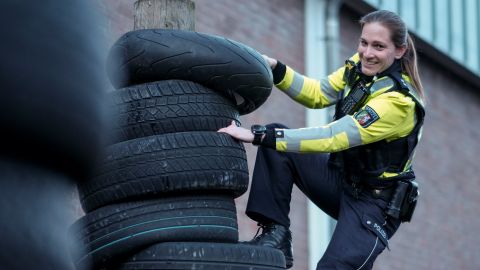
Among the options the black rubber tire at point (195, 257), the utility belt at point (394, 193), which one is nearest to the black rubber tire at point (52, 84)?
the black rubber tire at point (195, 257)

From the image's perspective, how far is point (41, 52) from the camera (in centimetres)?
146

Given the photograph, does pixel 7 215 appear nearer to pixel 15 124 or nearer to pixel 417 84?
pixel 15 124

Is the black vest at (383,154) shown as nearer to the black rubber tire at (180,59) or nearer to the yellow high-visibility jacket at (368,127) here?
the yellow high-visibility jacket at (368,127)

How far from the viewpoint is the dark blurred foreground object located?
4.71 feet

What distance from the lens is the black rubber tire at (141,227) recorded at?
4.10m

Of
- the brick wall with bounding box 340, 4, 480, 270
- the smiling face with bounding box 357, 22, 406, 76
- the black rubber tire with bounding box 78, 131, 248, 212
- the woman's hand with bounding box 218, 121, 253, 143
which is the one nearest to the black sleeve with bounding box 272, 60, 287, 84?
the smiling face with bounding box 357, 22, 406, 76

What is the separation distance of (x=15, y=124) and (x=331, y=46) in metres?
10.0

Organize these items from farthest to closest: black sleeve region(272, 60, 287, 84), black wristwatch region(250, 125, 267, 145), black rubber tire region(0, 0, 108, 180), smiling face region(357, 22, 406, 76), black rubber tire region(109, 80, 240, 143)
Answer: black sleeve region(272, 60, 287, 84) < smiling face region(357, 22, 406, 76) < black wristwatch region(250, 125, 267, 145) < black rubber tire region(109, 80, 240, 143) < black rubber tire region(0, 0, 108, 180)

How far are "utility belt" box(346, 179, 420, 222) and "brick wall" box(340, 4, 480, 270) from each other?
779 centimetres

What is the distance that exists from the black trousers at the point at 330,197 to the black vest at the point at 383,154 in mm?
79

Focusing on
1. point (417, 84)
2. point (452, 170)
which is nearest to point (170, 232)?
point (417, 84)

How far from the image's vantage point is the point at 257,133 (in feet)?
14.3

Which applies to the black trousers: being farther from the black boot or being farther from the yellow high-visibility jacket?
the yellow high-visibility jacket

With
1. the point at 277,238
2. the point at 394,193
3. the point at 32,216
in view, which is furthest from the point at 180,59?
the point at 32,216
